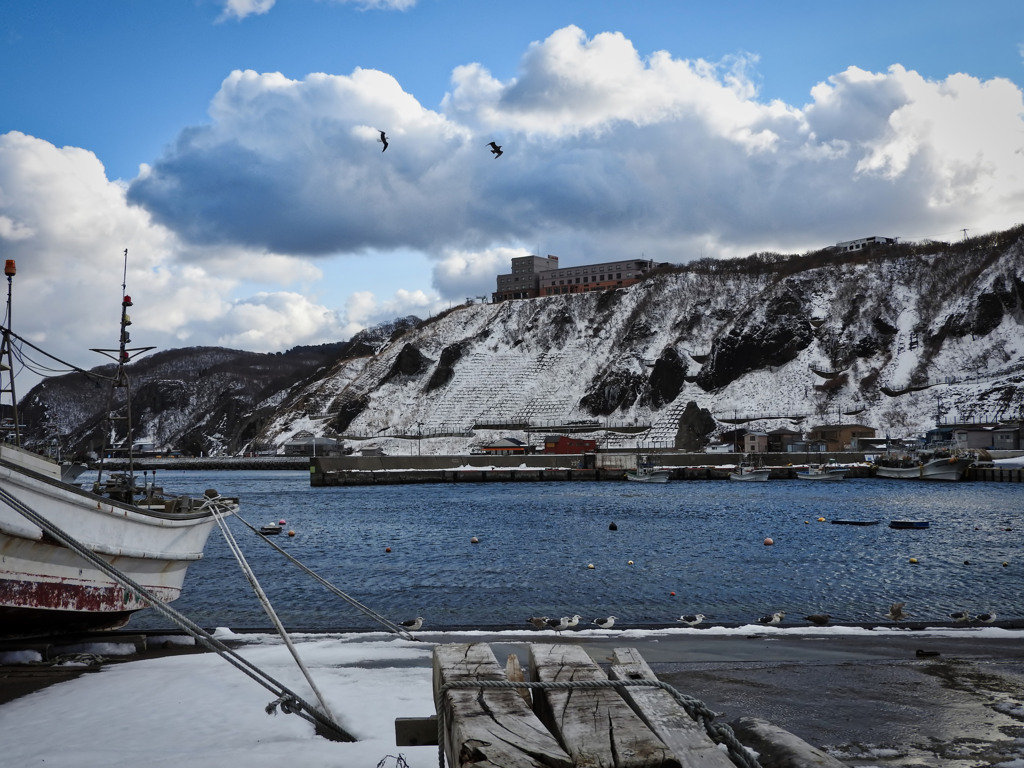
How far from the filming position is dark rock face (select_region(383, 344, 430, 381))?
187 metres

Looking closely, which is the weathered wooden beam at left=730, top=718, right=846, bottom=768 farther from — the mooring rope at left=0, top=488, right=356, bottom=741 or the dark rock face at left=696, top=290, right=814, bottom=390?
the dark rock face at left=696, top=290, right=814, bottom=390

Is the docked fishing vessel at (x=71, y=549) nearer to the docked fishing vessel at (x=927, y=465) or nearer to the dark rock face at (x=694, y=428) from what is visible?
the docked fishing vessel at (x=927, y=465)

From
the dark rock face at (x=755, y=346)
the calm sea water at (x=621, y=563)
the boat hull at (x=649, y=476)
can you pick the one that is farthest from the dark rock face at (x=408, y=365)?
the calm sea water at (x=621, y=563)

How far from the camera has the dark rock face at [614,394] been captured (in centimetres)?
15588

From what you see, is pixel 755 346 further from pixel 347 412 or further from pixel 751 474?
pixel 347 412

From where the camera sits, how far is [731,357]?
503ft

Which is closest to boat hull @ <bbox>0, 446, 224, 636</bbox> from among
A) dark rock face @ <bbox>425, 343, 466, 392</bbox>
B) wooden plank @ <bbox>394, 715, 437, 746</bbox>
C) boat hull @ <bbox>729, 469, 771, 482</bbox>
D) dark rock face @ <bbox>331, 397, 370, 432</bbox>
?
wooden plank @ <bbox>394, 715, 437, 746</bbox>

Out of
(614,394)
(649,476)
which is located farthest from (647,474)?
(614,394)

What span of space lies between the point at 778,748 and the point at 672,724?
351 cm

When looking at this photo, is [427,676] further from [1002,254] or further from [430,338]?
[430,338]

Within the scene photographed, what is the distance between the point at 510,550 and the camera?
35.0 m

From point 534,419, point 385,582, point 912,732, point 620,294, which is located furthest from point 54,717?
point 620,294

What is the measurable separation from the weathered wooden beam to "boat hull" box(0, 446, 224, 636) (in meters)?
8.28

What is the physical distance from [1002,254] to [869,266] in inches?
957
